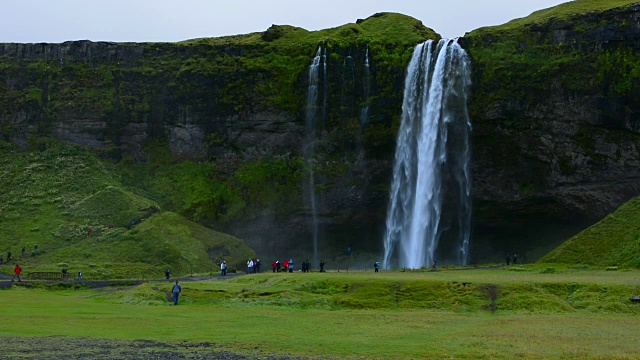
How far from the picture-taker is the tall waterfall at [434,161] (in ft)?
280

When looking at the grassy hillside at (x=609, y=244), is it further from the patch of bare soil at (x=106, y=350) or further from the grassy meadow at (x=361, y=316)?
the patch of bare soil at (x=106, y=350)

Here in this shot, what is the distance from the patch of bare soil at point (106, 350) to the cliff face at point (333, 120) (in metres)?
61.5

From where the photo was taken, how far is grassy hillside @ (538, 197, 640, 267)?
61.6 metres

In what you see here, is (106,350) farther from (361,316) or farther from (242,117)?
(242,117)

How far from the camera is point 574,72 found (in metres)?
82.4

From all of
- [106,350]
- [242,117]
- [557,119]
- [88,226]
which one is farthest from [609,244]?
[88,226]

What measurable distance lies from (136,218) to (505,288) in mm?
49293

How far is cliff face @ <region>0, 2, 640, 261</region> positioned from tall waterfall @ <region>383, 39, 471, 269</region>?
1.44 m

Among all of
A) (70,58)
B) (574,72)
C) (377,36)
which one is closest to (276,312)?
(574,72)

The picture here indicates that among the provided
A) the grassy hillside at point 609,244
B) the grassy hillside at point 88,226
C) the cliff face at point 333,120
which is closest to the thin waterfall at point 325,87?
the cliff face at point 333,120

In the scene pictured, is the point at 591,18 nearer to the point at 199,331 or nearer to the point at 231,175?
the point at 231,175

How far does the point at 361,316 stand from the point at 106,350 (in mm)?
14736

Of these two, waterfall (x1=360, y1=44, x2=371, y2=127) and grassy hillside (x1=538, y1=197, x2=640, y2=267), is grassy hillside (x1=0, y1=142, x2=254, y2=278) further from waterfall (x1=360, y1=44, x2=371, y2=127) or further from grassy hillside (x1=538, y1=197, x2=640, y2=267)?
grassy hillside (x1=538, y1=197, x2=640, y2=267)

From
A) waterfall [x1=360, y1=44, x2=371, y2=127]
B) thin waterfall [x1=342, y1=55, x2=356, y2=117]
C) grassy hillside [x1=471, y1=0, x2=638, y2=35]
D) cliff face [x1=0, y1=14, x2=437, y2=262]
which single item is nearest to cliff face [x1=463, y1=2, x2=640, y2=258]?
grassy hillside [x1=471, y1=0, x2=638, y2=35]
